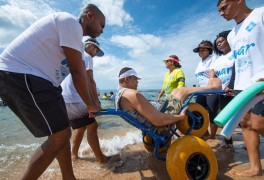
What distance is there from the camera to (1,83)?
2012 millimetres

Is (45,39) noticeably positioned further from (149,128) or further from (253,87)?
(253,87)

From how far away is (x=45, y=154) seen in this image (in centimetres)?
200

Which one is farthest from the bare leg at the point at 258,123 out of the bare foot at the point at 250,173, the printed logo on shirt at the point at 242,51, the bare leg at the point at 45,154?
the bare leg at the point at 45,154

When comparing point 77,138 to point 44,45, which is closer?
point 44,45

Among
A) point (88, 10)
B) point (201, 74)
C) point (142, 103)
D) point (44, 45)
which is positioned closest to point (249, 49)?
point (142, 103)

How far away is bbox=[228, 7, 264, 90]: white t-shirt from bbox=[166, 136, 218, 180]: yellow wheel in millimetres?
888

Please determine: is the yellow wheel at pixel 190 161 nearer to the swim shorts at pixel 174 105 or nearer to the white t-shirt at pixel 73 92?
the swim shorts at pixel 174 105

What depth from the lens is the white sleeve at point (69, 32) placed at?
6.79 feet

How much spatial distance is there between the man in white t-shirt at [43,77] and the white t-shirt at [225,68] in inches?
108

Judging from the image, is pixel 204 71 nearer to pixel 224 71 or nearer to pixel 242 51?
pixel 224 71

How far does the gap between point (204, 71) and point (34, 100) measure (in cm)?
379

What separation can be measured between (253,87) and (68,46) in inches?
73.7

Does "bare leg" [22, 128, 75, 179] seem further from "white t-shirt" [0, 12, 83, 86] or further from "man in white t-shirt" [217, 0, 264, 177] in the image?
"man in white t-shirt" [217, 0, 264, 177]

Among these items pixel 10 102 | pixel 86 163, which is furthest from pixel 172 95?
pixel 10 102
